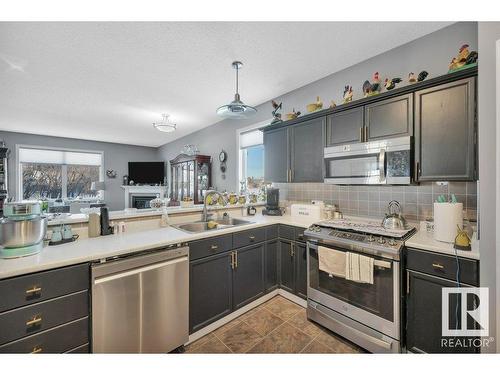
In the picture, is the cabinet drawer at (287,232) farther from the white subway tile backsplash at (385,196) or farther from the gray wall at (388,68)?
the gray wall at (388,68)

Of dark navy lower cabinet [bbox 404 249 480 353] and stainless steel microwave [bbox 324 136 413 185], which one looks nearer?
dark navy lower cabinet [bbox 404 249 480 353]

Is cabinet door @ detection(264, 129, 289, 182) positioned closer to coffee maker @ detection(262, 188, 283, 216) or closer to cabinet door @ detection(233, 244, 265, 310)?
coffee maker @ detection(262, 188, 283, 216)

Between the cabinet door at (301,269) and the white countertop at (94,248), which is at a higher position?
the white countertop at (94,248)

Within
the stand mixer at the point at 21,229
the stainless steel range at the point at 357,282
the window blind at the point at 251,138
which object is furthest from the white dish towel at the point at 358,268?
the window blind at the point at 251,138

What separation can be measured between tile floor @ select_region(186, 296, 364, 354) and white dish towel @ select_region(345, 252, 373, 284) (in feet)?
1.89

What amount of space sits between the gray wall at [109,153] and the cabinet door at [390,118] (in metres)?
7.07

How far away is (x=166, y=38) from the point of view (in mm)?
1860

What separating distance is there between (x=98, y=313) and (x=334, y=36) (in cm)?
278

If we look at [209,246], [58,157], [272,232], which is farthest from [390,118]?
[58,157]

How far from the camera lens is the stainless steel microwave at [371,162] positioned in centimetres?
174

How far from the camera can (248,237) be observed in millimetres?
2129

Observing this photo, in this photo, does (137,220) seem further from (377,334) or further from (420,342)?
(420,342)

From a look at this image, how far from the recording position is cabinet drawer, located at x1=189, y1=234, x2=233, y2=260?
1733 mm

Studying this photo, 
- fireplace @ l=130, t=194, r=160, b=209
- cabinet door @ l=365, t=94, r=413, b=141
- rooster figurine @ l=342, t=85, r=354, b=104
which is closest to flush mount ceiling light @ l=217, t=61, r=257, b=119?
rooster figurine @ l=342, t=85, r=354, b=104
